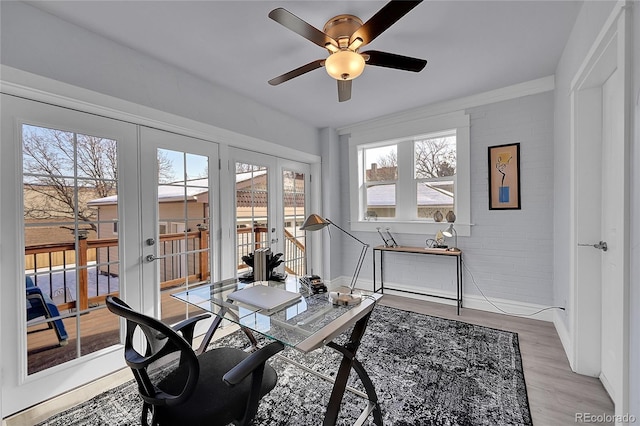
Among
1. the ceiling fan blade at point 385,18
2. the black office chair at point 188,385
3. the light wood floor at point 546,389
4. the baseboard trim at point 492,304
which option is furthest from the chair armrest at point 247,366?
the baseboard trim at point 492,304

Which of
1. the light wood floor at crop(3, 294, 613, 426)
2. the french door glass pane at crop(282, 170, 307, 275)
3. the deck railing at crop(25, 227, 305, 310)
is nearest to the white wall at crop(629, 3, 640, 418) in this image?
the light wood floor at crop(3, 294, 613, 426)

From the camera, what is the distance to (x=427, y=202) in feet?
12.7

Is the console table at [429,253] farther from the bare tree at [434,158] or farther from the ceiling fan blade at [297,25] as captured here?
the ceiling fan blade at [297,25]

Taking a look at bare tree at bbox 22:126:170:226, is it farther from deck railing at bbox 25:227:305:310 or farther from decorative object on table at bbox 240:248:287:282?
decorative object on table at bbox 240:248:287:282

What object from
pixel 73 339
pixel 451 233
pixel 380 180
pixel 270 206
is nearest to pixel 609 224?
pixel 451 233

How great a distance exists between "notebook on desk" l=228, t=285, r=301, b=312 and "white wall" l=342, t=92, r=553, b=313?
8.71 feet

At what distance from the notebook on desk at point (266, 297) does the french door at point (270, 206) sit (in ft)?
3.59

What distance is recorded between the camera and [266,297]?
5.52 ft

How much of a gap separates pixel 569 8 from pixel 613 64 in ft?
1.84

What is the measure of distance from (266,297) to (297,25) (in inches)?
63.7

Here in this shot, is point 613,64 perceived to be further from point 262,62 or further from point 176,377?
point 176,377

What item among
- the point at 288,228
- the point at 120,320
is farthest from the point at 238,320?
the point at 288,228

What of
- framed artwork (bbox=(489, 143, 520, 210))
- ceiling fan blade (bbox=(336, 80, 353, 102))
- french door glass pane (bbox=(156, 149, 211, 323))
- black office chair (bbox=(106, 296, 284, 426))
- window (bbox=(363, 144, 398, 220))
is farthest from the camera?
window (bbox=(363, 144, 398, 220))

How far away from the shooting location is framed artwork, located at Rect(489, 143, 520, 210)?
10.5ft
